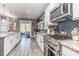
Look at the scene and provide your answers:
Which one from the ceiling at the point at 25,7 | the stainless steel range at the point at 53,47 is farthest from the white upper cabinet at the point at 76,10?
the ceiling at the point at 25,7

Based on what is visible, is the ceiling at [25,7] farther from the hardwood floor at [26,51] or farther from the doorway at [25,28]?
the doorway at [25,28]

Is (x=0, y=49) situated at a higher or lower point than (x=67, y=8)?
lower

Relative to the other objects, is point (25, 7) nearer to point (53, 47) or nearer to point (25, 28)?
point (53, 47)

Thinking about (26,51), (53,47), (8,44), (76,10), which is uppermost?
(76,10)

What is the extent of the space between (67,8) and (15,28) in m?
9.68

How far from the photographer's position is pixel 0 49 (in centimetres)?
301

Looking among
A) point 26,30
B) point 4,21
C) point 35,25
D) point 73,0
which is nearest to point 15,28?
point 26,30

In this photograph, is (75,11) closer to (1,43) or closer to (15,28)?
(1,43)

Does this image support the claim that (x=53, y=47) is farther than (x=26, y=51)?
No

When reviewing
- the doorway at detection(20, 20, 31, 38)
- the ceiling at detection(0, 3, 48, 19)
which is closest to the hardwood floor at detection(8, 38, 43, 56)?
the ceiling at detection(0, 3, 48, 19)

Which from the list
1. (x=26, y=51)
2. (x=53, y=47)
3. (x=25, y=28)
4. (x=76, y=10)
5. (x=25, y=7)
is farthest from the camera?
(x=25, y=28)

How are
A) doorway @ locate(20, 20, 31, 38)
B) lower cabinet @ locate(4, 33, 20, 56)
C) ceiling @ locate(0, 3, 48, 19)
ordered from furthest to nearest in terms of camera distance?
1. doorway @ locate(20, 20, 31, 38)
2. ceiling @ locate(0, 3, 48, 19)
3. lower cabinet @ locate(4, 33, 20, 56)

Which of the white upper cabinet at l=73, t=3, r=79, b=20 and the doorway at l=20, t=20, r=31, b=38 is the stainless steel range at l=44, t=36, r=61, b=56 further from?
the doorway at l=20, t=20, r=31, b=38

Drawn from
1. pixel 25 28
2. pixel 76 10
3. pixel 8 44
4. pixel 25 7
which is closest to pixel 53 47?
pixel 76 10
